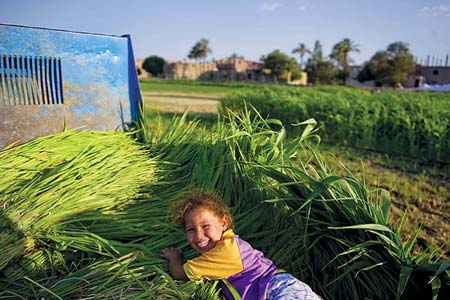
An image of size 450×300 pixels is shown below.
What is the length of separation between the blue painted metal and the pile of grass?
0.93ft

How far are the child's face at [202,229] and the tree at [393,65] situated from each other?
42345 mm

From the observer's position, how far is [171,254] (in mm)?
1620

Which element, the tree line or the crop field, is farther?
the tree line

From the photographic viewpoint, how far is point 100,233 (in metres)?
1.69

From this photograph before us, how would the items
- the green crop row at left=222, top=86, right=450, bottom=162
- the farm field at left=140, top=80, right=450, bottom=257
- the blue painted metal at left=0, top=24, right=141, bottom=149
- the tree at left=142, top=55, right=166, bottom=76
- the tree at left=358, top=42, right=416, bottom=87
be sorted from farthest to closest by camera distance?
the tree at left=142, top=55, right=166, bottom=76 < the tree at left=358, top=42, right=416, bottom=87 < the green crop row at left=222, top=86, right=450, bottom=162 < the farm field at left=140, top=80, right=450, bottom=257 < the blue painted metal at left=0, top=24, right=141, bottom=149

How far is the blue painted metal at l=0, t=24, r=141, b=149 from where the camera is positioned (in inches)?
91.9

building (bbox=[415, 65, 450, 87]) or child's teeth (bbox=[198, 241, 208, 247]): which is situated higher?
building (bbox=[415, 65, 450, 87])

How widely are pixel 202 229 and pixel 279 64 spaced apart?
64.1m

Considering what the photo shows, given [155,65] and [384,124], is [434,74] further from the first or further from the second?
[155,65]

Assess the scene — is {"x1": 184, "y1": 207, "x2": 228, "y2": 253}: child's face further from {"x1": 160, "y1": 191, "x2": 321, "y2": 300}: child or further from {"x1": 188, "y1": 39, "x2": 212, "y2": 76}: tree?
{"x1": 188, "y1": 39, "x2": 212, "y2": 76}: tree

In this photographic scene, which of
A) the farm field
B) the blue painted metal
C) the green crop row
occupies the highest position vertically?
the blue painted metal

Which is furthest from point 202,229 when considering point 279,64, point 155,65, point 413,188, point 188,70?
point 155,65

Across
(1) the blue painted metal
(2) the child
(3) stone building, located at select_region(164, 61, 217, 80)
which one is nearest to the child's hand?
(2) the child

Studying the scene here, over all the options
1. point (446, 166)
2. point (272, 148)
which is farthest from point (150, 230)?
point (446, 166)
